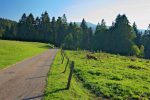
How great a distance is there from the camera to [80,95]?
15.9 metres

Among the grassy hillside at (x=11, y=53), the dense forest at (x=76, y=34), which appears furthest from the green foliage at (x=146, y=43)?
the grassy hillside at (x=11, y=53)

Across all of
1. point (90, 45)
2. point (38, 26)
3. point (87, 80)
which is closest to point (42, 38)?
point (38, 26)

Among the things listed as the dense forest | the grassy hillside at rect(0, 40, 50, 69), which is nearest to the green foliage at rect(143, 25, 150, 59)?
the dense forest

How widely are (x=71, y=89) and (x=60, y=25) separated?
123 metres

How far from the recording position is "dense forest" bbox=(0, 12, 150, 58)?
103787mm

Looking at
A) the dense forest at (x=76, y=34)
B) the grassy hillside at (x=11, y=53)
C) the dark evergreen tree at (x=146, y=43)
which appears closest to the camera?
the grassy hillside at (x=11, y=53)

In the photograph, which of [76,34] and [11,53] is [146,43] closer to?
[76,34]

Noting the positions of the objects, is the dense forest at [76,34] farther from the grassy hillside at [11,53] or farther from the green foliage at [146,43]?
the grassy hillside at [11,53]

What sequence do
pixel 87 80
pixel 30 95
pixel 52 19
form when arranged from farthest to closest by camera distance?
pixel 52 19 < pixel 87 80 < pixel 30 95

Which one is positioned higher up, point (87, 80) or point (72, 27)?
point (72, 27)

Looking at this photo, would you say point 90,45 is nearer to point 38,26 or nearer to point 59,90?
point 38,26

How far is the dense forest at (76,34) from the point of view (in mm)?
103787

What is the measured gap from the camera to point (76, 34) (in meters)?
130

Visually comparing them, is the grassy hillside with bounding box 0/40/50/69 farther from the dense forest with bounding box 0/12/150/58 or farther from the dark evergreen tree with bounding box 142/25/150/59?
the dark evergreen tree with bounding box 142/25/150/59
